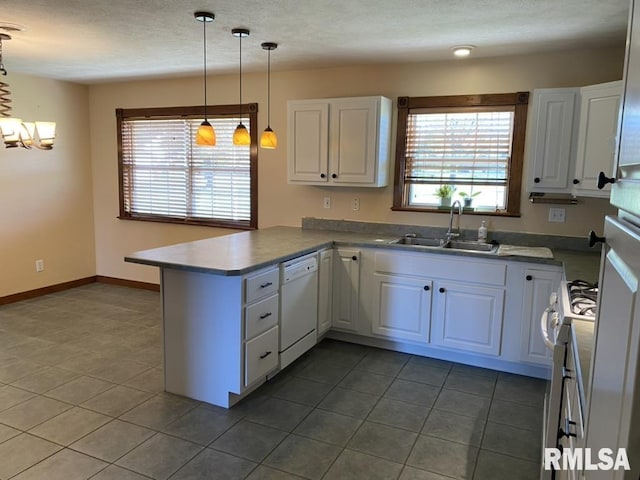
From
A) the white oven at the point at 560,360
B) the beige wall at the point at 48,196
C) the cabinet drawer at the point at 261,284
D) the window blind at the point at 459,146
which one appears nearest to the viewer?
the white oven at the point at 560,360

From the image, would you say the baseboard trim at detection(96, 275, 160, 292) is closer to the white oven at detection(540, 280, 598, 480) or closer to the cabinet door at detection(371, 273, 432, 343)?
the cabinet door at detection(371, 273, 432, 343)

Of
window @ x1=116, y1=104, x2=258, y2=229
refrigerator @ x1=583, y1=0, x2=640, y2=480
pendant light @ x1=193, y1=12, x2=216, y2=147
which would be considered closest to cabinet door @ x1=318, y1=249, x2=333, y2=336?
pendant light @ x1=193, y1=12, x2=216, y2=147

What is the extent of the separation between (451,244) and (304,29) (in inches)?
80.6

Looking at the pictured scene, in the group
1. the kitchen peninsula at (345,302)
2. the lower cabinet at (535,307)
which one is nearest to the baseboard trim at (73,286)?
the kitchen peninsula at (345,302)

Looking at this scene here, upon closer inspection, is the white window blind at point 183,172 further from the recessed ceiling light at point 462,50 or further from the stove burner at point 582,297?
the stove burner at point 582,297

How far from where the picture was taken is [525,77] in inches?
142

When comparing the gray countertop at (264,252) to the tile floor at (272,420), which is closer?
the tile floor at (272,420)

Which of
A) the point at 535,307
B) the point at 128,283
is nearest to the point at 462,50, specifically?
the point at 535,307

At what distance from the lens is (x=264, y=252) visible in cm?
314

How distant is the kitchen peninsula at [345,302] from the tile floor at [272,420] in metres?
0.15

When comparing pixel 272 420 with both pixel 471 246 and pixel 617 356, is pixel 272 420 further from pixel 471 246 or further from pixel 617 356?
pixel 617 356

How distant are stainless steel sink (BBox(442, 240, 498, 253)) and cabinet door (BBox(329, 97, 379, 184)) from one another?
0.86 metres

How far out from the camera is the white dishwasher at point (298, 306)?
10.3 feet

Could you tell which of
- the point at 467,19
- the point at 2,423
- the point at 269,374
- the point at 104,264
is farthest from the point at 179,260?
the point at 104,264
